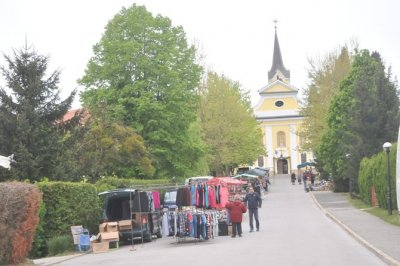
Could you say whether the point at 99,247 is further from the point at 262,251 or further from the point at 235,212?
the point at 262,251

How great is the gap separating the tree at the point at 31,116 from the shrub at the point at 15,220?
991 centimetres

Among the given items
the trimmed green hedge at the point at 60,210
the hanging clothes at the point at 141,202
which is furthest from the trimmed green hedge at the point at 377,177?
the trimmed green hedge at the point at 60,210

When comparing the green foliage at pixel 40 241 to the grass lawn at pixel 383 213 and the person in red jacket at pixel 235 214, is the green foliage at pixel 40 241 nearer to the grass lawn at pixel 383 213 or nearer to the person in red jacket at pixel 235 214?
the person in red jacket at pixel 235 214

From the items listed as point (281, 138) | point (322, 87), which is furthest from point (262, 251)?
point (281, 138)

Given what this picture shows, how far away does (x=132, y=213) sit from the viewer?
81.6 ft

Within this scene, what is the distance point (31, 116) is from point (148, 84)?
685 inches

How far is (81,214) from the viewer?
25125mm

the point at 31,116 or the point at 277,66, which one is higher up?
the point at 277,66

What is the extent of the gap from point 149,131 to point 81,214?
2142 centimetres

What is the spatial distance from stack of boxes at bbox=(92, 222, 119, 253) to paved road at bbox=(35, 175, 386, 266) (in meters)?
0.52

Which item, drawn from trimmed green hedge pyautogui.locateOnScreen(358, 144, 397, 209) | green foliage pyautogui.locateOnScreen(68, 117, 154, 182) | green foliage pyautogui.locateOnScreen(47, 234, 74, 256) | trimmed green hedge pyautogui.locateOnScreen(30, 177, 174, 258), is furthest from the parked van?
trimmed green hedge pyautogui.locateOnScreen(358, 144, 397, 209)

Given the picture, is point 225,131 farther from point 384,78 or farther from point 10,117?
point 10,117

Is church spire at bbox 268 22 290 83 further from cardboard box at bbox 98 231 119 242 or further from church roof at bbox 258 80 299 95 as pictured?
cardboard box at bbox 98 231 119 242

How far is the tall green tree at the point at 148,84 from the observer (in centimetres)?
4588
